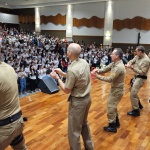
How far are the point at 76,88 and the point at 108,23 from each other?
45.8 ft

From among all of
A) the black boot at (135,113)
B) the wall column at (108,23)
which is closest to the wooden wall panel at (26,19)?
the wall column at (108,23)

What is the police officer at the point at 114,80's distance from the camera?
2.70 meters

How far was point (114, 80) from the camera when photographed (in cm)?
279

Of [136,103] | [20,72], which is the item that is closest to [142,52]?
[136,103]

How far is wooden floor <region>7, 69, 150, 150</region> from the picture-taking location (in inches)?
103

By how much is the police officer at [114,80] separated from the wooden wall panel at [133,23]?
12.6 meters

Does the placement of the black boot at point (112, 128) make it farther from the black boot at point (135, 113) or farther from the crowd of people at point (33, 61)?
the crowd of people at point (33, 61)

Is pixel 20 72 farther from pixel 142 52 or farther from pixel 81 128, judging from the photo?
pixel 81 128

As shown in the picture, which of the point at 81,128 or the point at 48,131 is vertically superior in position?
the point at 81,128

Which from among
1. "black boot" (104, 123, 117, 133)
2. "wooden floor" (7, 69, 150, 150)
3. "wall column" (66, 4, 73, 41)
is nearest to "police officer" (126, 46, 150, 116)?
"wooden floor" (7, 69, 150, 150)

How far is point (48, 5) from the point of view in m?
17.5

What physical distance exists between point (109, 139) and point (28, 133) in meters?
1.15

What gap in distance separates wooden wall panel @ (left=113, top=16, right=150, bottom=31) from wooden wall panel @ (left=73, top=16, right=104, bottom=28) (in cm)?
118

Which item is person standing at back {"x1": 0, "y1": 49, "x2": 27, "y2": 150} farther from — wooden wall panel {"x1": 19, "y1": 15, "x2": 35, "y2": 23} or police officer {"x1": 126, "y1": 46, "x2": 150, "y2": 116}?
wooden wall panel {"x1": 19, "y1": 15, "x2": 35, "y2": 23}
